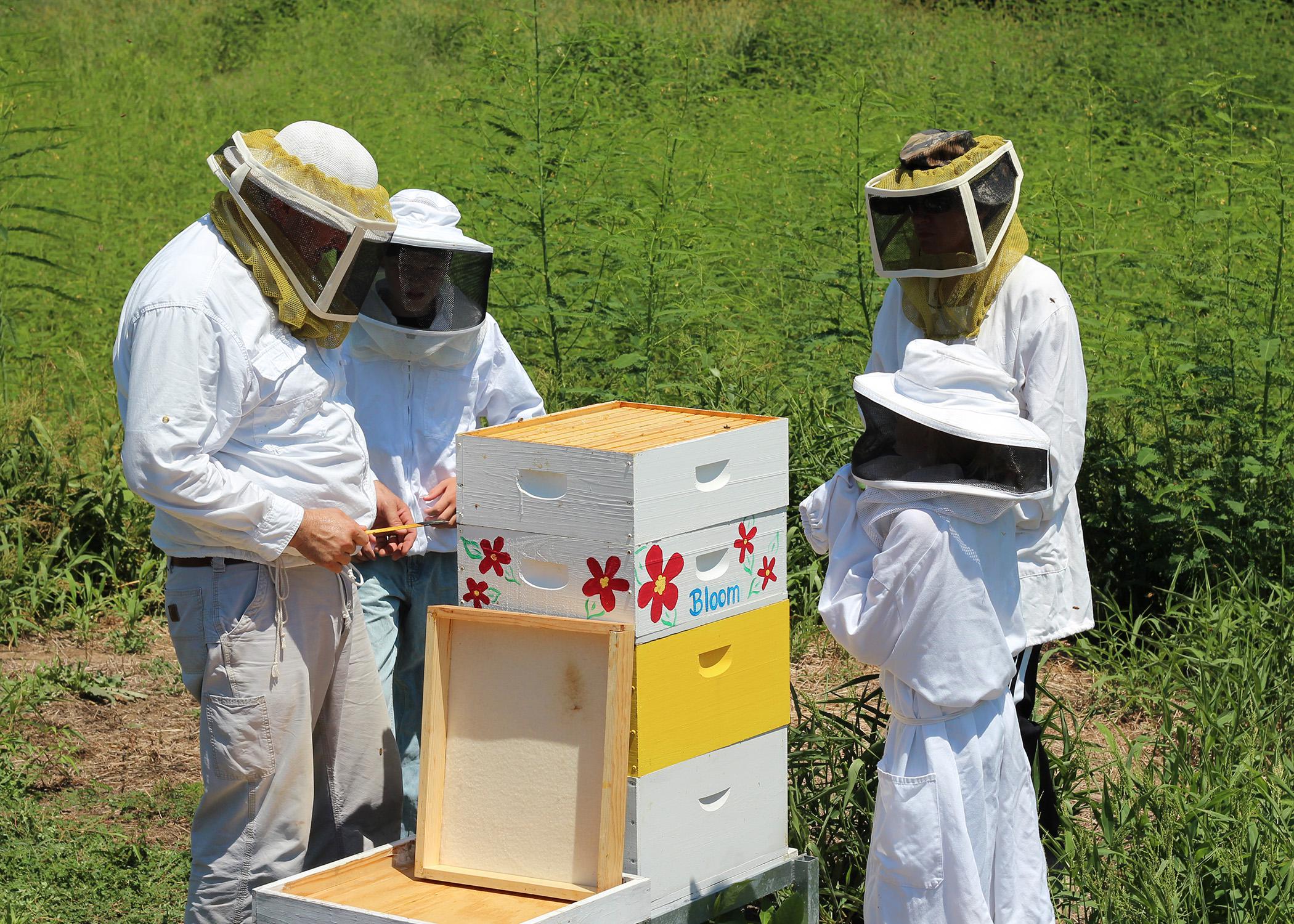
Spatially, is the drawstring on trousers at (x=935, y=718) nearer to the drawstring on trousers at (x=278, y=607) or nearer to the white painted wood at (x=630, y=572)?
the white painted wood at (x=630, y=572)

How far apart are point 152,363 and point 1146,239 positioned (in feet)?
24.8

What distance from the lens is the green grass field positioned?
377cm

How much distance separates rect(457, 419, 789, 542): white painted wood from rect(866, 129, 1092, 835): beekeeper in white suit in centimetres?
66

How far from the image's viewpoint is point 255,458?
2.98 meters

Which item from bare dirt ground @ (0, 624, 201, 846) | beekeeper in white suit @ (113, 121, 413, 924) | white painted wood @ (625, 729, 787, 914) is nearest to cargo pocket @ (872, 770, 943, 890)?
white painted wood @ (625, 729, 787, 914)

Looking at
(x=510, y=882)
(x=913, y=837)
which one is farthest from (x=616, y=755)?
(x=913, y=837)

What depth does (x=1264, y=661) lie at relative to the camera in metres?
4.42

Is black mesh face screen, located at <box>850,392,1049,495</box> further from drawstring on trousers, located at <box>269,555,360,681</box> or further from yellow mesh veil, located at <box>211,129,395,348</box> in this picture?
drawstring on trousers, located at <box>269,555,360,681</box>

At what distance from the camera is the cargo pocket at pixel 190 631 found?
117 inches

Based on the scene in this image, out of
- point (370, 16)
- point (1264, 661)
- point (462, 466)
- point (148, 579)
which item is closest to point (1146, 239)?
point (1264, 661)

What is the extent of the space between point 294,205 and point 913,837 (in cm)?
184

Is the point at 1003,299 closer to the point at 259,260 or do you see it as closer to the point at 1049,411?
the point at 1049,411

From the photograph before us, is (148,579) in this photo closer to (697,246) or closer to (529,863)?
(697,246)

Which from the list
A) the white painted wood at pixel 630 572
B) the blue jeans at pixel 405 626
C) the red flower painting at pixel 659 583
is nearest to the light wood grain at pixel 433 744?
the white painted wood at pixel 630 572
